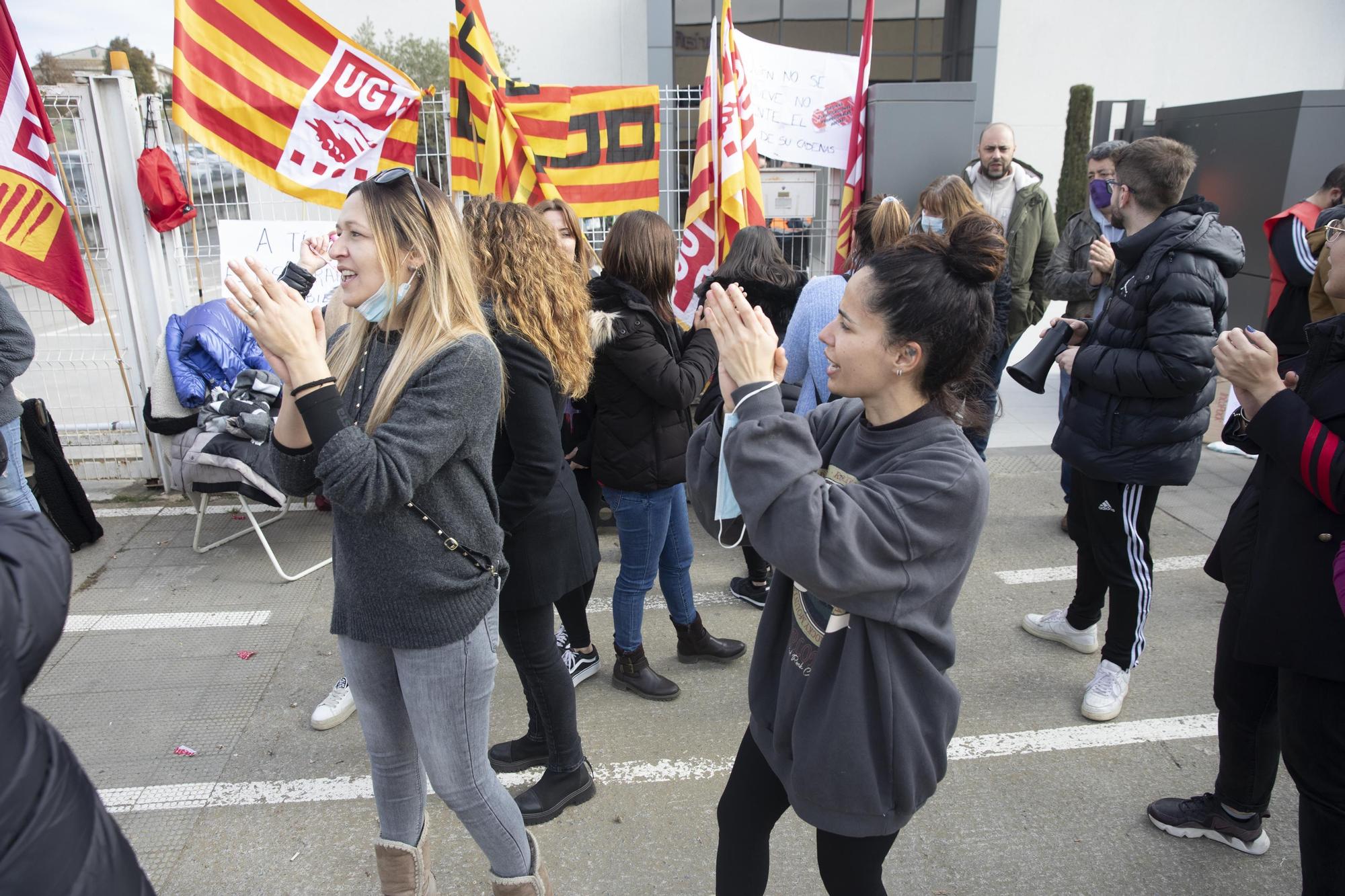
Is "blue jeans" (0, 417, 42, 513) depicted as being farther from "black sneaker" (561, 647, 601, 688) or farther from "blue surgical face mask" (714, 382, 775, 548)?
"blue surgical face mask" (714, 382, 775, 548)

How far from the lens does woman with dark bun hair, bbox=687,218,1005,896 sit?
57.3 inches

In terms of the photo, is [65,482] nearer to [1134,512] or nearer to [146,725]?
[146,725]

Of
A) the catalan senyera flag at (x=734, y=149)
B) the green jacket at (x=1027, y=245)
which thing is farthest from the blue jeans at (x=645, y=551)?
the green jacket at (x=1027, y=245)

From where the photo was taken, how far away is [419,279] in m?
1.92

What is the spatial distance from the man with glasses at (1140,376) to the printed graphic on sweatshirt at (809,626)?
175cm

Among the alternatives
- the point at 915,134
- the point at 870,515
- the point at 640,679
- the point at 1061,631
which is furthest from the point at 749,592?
the point at 915,134

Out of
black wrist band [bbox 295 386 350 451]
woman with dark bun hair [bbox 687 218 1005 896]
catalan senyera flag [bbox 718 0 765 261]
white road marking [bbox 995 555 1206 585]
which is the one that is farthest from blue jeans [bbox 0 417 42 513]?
white road marking [bbox 995 555 1206 585]

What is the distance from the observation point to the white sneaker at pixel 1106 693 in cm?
309

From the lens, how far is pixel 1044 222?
5598 mm

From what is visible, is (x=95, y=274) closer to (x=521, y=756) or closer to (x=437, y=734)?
(x=521, y=756)

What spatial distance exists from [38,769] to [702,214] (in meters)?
4.68

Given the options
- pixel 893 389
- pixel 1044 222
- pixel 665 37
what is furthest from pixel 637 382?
pixel 665 37

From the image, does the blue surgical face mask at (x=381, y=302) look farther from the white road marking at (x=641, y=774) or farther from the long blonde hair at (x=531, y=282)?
the white road marking at (x=641, y=774)

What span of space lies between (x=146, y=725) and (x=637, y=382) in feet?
7.31
